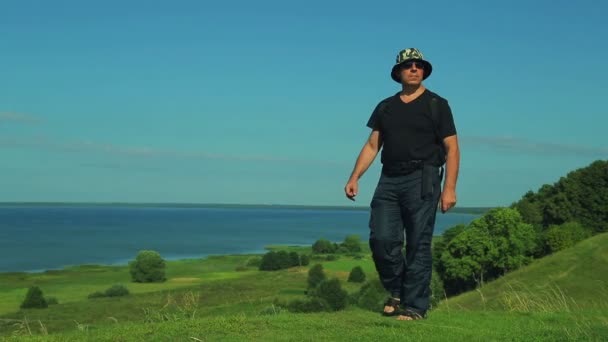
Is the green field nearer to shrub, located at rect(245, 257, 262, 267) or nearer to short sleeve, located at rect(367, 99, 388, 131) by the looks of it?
shrub, located at rect(245, 257, 262, 267)

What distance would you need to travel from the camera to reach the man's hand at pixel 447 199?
24.0 ft

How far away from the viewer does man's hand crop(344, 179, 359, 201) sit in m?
7.75

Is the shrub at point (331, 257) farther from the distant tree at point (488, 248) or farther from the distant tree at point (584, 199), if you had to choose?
the distant tree at point (584, 199)

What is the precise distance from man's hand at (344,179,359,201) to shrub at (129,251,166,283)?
9925 cm

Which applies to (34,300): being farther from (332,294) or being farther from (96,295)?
(332,294)

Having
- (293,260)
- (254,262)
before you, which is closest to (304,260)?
(293,260)

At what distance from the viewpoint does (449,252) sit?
70562 millimetres

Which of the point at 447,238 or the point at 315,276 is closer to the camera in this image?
the point at 447,238

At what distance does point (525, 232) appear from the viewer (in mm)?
69062

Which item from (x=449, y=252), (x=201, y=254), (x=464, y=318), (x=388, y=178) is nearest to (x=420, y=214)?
(x=388, y=178)

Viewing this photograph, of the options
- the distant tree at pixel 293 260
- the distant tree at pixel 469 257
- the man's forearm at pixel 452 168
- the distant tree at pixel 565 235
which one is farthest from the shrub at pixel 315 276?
the man's forearm at pixel 452 168

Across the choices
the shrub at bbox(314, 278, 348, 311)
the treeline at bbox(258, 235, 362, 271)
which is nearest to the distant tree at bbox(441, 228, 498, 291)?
the shrub at bbox(314, 278, 348, 311)

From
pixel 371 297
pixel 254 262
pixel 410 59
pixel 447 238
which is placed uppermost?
pixel 410 59

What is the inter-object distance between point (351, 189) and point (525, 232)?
2588 inches
